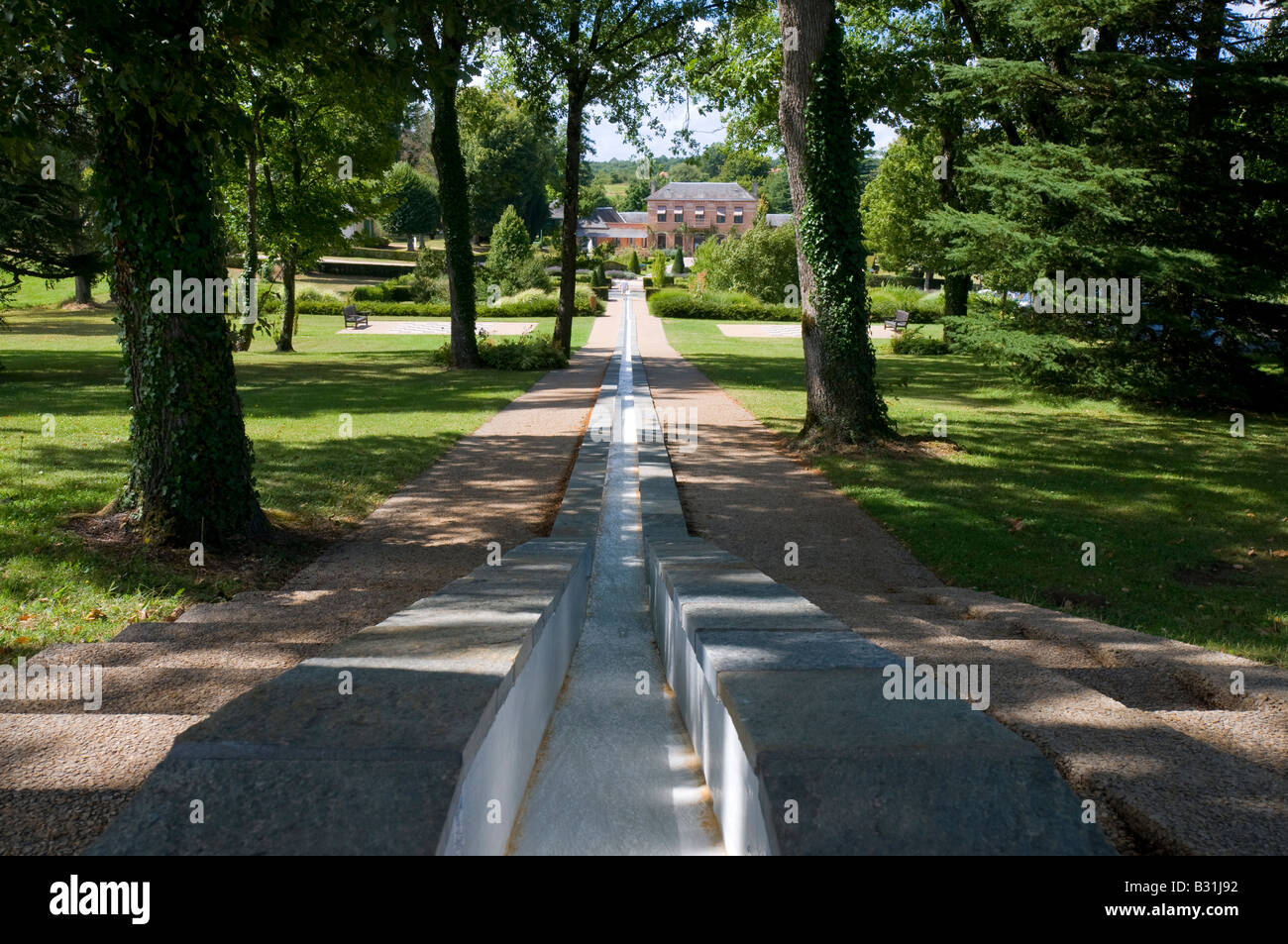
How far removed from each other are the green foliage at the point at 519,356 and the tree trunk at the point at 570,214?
2.49ft

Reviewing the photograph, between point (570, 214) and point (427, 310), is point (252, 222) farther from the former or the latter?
point (427, 310)

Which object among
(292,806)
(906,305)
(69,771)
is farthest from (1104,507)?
(906,305)

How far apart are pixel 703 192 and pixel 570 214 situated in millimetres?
95047

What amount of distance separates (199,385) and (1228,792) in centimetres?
706

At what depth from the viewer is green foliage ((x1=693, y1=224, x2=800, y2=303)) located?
47.1 metres

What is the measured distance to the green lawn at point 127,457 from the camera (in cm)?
612

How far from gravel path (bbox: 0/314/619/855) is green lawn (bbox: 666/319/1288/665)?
406cm

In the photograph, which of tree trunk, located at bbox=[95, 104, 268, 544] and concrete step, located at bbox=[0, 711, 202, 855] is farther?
tree trunk, located at bbox=[95, 104, 268, 544]

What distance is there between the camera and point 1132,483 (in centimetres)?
1077

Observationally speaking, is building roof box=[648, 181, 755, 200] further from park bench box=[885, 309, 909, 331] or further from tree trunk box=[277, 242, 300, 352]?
tree trunk box=[277, 242, 300, 352]

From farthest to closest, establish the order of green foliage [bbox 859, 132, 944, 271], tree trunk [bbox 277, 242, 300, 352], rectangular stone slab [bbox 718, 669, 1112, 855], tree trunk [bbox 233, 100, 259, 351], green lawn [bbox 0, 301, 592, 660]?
1. green foliage [bbox 859, 132, 944, 271]
2. tree trunk [bbox 277, 242, 300, 352]
3. tree trunk [bbox 233, 100, 259, 351]
4. green lawn [bbox 0, 301, 592, 660]
5. rectangular stone slab [bbox 718, 669, 1112, 855]

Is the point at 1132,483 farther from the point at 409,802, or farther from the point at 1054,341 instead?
the point at 409,802

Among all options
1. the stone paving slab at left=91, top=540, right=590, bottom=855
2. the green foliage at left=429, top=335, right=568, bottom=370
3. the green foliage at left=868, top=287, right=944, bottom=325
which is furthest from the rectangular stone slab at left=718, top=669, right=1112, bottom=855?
the green foliage at left=868, top=287, right=944, bottom=325
